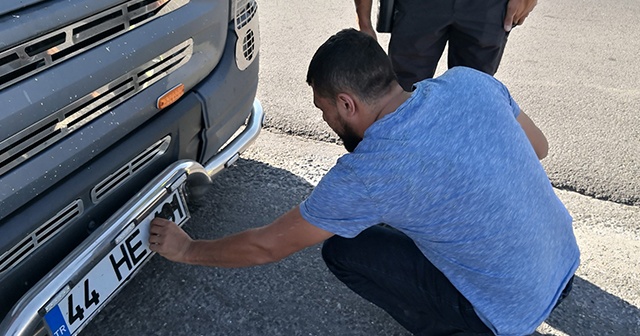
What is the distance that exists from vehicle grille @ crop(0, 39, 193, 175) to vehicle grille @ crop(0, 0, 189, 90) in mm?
122

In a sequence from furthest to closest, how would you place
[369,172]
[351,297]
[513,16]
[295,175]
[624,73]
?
[624,73]
[295,175]
[513,16]
[351,297]
[369,172]

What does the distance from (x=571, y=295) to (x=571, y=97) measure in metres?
2.14

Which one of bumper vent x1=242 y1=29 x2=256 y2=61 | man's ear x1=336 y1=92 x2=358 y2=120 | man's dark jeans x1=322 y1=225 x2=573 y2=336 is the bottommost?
man's dark jeans x1=322 y1=225 x2=573 y2=336

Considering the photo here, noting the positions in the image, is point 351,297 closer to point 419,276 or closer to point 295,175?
point 419,276

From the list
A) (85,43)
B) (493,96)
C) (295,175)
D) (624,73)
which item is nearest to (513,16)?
(493,96)

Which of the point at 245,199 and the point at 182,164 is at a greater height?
the point at 182,164

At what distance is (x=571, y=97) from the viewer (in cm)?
423

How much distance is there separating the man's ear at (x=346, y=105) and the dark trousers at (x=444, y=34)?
1188 millimetres

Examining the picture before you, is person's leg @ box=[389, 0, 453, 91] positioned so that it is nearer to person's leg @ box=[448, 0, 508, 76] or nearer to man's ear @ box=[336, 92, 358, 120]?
person's leg @ box=[448, 0, 508, 76]

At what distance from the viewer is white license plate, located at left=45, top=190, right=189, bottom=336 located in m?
1.70

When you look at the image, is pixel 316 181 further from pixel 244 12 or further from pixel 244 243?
pixel 244 243

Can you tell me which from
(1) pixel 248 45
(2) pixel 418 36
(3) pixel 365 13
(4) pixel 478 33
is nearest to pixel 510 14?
(4) pixel 478 33

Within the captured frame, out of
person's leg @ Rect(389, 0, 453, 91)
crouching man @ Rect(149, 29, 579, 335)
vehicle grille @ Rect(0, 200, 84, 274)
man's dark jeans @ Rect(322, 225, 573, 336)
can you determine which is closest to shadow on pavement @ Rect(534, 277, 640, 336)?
man's dark jeans @ Rect(322, 225, 573, 336)

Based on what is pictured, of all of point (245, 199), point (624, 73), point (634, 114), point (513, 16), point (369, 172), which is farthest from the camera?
point (624, 73)
